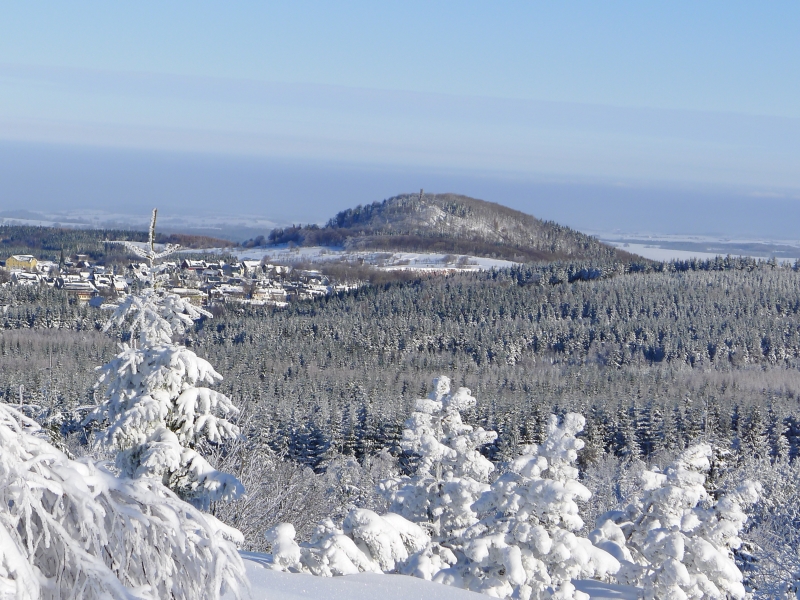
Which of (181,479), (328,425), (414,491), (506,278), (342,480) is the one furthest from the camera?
(506,278)

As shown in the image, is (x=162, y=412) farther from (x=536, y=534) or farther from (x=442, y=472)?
(x=536, y=534)

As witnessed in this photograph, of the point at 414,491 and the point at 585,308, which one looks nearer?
the point at 414,491

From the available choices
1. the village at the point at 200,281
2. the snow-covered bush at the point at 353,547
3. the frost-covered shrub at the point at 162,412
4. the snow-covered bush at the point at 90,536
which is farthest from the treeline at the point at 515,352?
the snow-covered bush at the point at 90,536

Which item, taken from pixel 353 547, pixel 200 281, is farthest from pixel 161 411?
pixel 200 281

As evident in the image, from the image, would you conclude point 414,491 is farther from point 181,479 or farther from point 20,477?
point 20,477

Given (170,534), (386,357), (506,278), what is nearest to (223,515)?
(170,534)

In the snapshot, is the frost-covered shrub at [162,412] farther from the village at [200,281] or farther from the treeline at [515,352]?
the village at [200,281]

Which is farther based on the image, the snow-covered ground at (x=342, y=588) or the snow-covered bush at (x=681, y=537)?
the snow-covered bush at (x=681, y=537)
